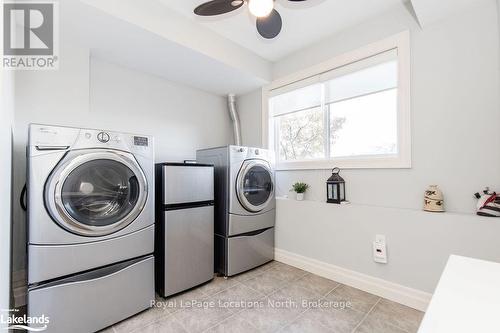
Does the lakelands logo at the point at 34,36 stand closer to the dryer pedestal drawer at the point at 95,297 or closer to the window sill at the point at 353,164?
the dryer pedestal drawer at the point at 95,297

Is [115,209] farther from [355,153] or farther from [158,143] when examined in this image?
[355,153]

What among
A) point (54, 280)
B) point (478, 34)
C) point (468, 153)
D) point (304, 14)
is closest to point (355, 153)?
point (468, 153)

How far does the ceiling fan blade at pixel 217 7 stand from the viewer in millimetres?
1522

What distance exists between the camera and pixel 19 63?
185cm

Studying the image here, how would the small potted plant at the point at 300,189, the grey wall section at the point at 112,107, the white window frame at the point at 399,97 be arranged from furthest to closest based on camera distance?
the small potted plant at the point at 300,189 → the white window frame at the point at 399,97 → the grey wall section at the point at 112,107

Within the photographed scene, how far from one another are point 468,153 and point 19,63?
3567 mm

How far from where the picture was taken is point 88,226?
1474 mm

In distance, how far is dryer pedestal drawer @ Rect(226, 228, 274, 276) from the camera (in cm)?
231

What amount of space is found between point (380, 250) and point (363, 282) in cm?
35

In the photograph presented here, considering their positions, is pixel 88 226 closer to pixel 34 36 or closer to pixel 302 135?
pixel 34 36

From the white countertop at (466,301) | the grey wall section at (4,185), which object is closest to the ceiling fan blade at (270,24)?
the grey wall section at (4,185)

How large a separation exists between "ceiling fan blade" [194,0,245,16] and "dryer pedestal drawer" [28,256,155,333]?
1871 millimetres

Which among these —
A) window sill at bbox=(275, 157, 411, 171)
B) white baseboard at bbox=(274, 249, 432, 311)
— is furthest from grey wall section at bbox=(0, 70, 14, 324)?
window sill at bbox=(275, 157, 411, 171)

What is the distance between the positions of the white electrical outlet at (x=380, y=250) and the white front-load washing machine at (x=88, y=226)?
6.19 ft
